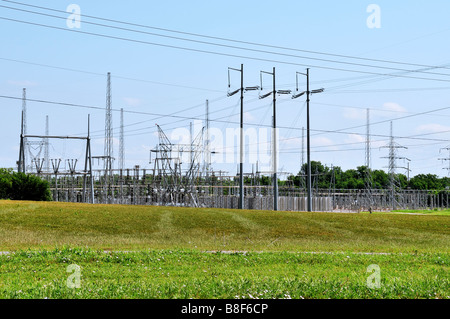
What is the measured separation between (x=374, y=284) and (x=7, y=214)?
27570 millimetres

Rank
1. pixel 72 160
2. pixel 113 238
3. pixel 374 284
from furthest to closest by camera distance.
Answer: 1. pixel 72 160
2. pixel 113 238
3. pixel 374 284

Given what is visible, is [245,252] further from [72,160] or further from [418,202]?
[418,202]

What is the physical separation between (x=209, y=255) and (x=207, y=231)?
12001 mm

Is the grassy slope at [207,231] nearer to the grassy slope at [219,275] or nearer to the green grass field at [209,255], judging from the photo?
the green grass field at [209,255]

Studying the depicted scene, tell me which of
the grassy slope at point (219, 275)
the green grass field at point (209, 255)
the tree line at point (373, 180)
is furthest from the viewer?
the tree line at point (373, 180)

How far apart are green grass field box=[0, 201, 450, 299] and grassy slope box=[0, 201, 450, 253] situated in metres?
0.06

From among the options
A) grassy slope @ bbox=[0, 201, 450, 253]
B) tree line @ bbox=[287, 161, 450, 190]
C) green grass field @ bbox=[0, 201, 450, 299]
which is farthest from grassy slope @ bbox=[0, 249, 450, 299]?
tree line @ bbox=[287, 161, 450, 190]

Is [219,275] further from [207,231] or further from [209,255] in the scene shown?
[207,231]

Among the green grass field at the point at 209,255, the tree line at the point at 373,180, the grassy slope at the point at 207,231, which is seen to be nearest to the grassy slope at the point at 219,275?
the green grass field at the point at 209,255

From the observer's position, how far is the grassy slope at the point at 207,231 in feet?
83.6

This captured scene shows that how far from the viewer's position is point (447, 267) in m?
18.4

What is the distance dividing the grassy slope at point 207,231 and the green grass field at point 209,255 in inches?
2.5

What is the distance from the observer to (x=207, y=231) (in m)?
31.8

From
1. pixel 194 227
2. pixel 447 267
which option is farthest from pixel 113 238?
pixel 447 267
